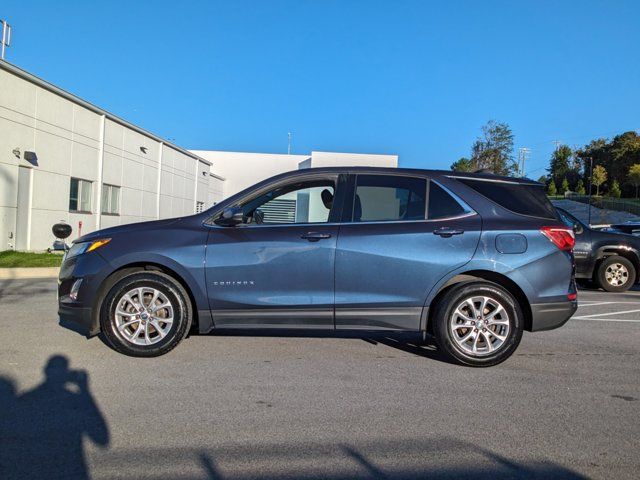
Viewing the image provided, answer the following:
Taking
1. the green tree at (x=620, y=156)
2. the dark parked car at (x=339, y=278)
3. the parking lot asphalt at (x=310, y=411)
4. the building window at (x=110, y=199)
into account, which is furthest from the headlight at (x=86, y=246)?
the green tree at (x=620, y=156)

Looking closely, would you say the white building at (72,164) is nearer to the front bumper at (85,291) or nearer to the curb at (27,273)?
the curb at (27,273)

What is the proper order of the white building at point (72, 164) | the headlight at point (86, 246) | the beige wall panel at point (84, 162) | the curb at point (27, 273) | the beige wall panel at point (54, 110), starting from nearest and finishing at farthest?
the headlight at point (86, 246), the curb at point (27, 273), the white building at point (72, 164), the beige wall panel at point (54, 110), the beige wall panel at point (84, 162)

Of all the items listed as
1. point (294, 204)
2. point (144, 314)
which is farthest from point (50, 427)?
point (294, 204)

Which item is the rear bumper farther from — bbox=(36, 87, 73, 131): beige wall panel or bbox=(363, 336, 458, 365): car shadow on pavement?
bbox=(36, 87, 73, 131): beige wall panel

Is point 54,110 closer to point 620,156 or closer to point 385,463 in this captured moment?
point 385,463

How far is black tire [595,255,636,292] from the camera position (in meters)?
11.7

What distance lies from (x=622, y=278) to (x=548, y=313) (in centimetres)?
793

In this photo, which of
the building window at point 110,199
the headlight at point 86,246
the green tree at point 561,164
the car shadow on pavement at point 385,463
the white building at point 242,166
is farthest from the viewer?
the green tree at point 561,164

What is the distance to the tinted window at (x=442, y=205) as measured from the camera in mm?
5312

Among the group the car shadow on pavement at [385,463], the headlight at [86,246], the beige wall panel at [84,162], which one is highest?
the beige wall panel at [84,162]

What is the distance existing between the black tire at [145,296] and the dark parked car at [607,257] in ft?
30.6

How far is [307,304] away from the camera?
16.9ft

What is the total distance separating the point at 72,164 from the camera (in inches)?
781

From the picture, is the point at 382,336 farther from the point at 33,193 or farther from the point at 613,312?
the point at 33,193
